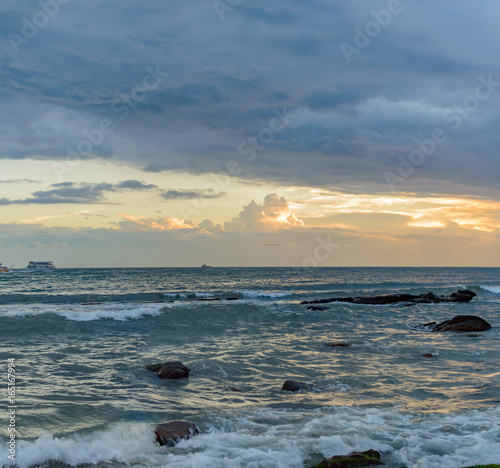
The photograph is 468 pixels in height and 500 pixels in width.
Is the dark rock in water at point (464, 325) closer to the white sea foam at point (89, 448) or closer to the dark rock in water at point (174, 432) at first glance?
the dark rock in water at point (174, 432)

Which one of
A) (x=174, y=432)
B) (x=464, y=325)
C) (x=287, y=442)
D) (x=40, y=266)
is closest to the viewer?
(x=287, y=442)

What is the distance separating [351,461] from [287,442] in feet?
6.08

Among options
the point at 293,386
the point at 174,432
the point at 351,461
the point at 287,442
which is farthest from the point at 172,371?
the point at 351,461

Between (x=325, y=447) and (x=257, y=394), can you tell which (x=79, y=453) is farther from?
(x=257, y=394)

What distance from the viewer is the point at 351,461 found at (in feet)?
28.4

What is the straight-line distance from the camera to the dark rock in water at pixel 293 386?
14.9 meters

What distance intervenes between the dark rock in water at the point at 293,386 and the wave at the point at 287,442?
2.61m

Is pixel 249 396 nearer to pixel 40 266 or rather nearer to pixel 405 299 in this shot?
pixel 405 299

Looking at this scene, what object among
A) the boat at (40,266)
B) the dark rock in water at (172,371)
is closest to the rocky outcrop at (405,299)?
the dark rock in water at (172,371)

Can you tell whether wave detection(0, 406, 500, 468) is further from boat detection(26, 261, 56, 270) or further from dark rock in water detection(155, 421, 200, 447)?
boat detection(26, 261, 56, 270)

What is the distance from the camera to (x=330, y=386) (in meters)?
15.5

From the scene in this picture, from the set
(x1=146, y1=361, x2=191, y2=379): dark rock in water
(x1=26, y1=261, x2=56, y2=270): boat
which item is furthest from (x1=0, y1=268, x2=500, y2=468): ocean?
(x1=26, y1=261, x2=56, y2=270): boat

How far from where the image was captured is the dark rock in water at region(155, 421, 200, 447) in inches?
401

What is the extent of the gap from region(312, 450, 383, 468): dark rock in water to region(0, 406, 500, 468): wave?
0.40m
